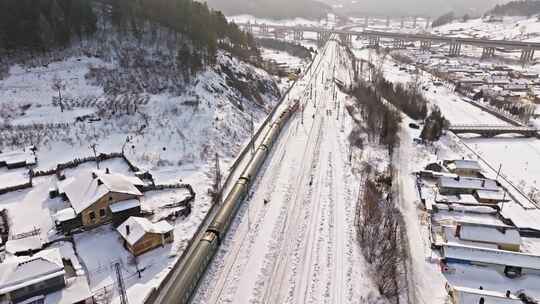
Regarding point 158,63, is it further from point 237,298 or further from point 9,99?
point 237,298

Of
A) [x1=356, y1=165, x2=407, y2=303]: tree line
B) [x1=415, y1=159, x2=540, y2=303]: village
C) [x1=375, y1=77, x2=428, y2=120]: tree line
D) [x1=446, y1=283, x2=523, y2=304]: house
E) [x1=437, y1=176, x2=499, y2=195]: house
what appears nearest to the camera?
[x1=446, y1=283, x2=523, y2=304]: house

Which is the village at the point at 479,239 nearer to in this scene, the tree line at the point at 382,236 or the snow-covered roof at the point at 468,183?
the snow-covered roof at the point at 468,183

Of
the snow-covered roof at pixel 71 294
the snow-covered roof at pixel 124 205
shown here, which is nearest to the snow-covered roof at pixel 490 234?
the snow-covered roof at pixel 124 205

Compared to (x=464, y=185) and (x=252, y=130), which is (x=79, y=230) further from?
(x=464, y=185)

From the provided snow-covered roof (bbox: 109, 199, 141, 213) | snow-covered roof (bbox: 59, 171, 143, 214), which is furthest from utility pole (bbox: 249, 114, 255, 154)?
snow-covered roof (bbox: 109, 199, 141, 213)

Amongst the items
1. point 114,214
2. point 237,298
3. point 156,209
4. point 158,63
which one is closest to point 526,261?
point 237,298

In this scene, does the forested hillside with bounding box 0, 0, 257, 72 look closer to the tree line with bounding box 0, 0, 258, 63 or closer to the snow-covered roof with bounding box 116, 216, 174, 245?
the tree line with bounding box 0, 0, 258, 63

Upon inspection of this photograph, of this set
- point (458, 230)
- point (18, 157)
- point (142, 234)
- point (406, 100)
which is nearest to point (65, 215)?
point (142, 234)
